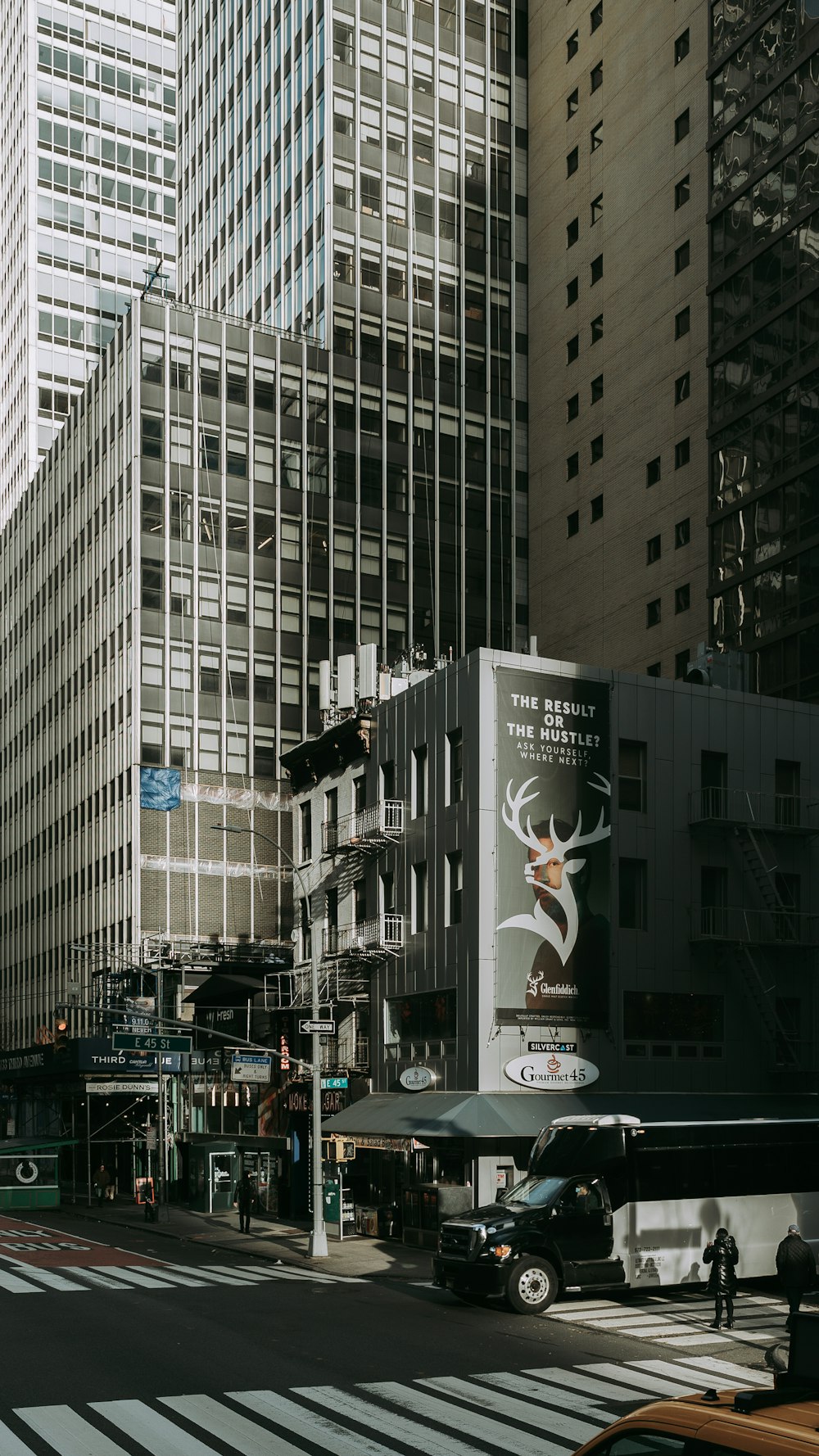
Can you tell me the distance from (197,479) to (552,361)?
20197 mm

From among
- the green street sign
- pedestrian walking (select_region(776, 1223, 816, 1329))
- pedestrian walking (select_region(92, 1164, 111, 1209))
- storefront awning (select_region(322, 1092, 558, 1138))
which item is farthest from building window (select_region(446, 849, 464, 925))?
pedestrian walking (select_region(92, 1164, 111, 1209))

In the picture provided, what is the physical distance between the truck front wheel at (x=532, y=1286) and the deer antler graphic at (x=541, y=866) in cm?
1434

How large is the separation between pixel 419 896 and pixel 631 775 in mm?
7069

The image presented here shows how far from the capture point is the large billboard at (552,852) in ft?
134

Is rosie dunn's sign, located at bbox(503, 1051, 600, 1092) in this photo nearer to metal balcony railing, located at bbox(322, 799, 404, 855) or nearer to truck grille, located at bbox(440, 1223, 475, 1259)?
metal balcony railing, located at bbox(322, 799, 404, 855)

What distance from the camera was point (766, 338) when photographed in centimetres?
6056

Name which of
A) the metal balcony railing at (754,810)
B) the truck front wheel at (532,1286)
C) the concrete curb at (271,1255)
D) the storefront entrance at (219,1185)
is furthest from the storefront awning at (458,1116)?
the storefront entrance at (219,1185)

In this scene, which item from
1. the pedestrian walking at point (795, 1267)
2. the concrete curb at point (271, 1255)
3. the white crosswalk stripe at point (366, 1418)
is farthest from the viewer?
the concrete curb at point (271, 1255)

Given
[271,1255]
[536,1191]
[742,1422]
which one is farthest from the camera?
[271,1255]

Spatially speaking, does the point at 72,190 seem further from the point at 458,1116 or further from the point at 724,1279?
the point at 724,1279

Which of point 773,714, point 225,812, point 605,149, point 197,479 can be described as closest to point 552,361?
point 605,149

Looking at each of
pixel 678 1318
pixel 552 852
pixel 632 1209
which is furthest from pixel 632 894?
pixel 678 1318

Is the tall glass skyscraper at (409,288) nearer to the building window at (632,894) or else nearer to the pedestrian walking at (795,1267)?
the building window at (632,894)

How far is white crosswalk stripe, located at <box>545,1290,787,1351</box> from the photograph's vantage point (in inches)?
936
